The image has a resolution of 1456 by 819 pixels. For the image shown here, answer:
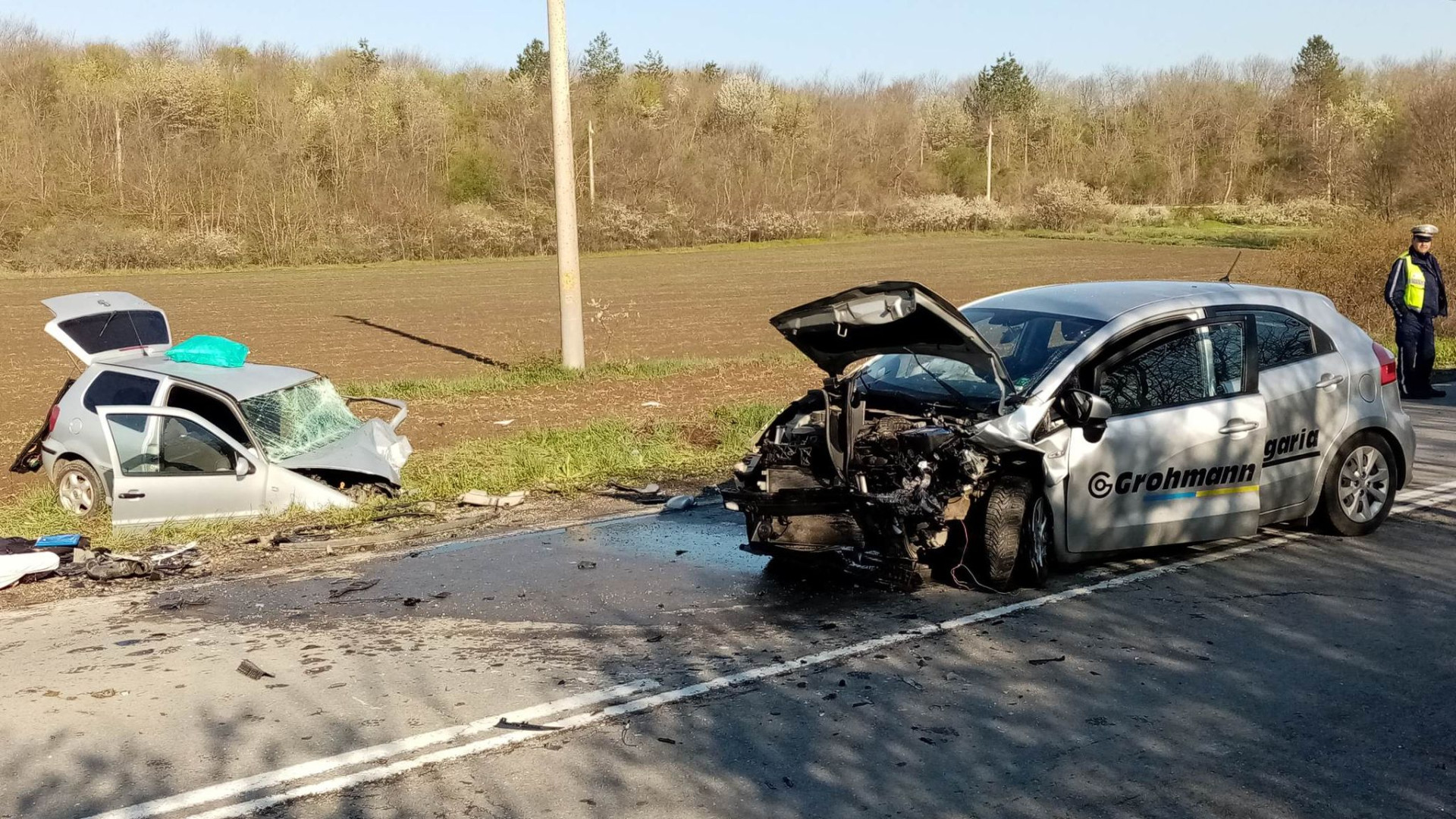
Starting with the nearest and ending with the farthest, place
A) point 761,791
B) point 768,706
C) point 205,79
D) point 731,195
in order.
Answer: point 761,791, point 768,706, point 731,195, point 205,79

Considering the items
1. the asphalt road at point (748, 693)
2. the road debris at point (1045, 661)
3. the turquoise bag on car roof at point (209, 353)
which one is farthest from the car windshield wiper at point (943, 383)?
the turquoise bag on car roof at point (209, 353)

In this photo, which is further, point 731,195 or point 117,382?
point 731,195

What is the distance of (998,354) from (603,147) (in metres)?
80.2

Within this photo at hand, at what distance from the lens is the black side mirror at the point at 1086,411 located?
695cm

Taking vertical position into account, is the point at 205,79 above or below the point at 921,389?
above

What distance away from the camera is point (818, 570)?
300 inches

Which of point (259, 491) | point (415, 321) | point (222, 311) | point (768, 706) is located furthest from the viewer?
point (222, 311)

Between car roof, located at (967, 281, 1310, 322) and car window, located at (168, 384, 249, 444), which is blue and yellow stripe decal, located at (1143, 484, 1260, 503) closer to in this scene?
car roof, located at (967, 281, 1310, 322)

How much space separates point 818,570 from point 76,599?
4.37m

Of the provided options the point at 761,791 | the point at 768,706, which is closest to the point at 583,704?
the point at 768,706

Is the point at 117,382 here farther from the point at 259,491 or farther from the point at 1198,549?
the point at 1198,549

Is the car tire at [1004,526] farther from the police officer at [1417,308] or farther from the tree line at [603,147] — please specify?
the tree line at [603,147]

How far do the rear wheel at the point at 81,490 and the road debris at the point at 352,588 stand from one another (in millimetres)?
4226

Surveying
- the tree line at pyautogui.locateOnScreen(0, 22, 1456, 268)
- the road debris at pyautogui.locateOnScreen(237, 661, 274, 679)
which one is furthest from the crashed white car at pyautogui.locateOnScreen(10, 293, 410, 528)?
the tree line at pyautogui.locateOnScreen(0, 22, 1456, 268)
